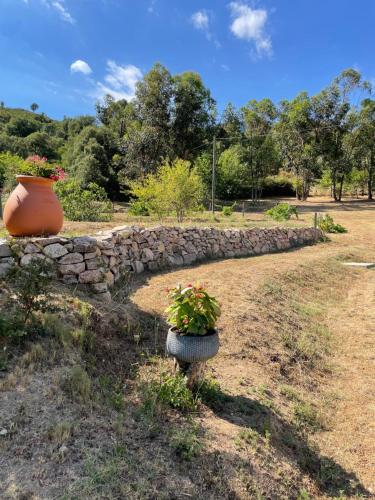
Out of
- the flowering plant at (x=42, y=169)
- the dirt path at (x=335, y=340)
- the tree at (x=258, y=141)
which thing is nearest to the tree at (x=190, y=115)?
the tree at (x=258, y=141)

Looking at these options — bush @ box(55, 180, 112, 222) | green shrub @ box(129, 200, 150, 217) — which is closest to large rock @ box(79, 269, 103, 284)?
bush @ box(55, 180, 112, 222)

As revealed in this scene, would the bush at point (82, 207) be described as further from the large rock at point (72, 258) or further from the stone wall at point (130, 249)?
the large rock at point (72, 258)

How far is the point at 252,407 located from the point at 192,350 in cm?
89

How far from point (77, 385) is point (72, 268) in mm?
2019

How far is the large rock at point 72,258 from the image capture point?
4.52m

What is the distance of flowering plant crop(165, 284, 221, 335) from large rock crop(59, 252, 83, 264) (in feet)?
6.22

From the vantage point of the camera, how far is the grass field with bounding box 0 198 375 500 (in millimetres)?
2223

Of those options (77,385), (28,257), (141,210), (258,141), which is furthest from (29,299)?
→ (258,141)

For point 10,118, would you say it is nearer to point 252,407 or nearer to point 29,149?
point 29,149

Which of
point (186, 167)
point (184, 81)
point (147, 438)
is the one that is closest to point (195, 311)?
point (147, 438)

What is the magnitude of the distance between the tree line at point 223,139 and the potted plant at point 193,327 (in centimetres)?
2126

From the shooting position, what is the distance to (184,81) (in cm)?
2650

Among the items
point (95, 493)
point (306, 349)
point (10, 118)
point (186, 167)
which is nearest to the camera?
point (95, 493)

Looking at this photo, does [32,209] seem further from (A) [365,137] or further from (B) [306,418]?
(A) [365,137]
